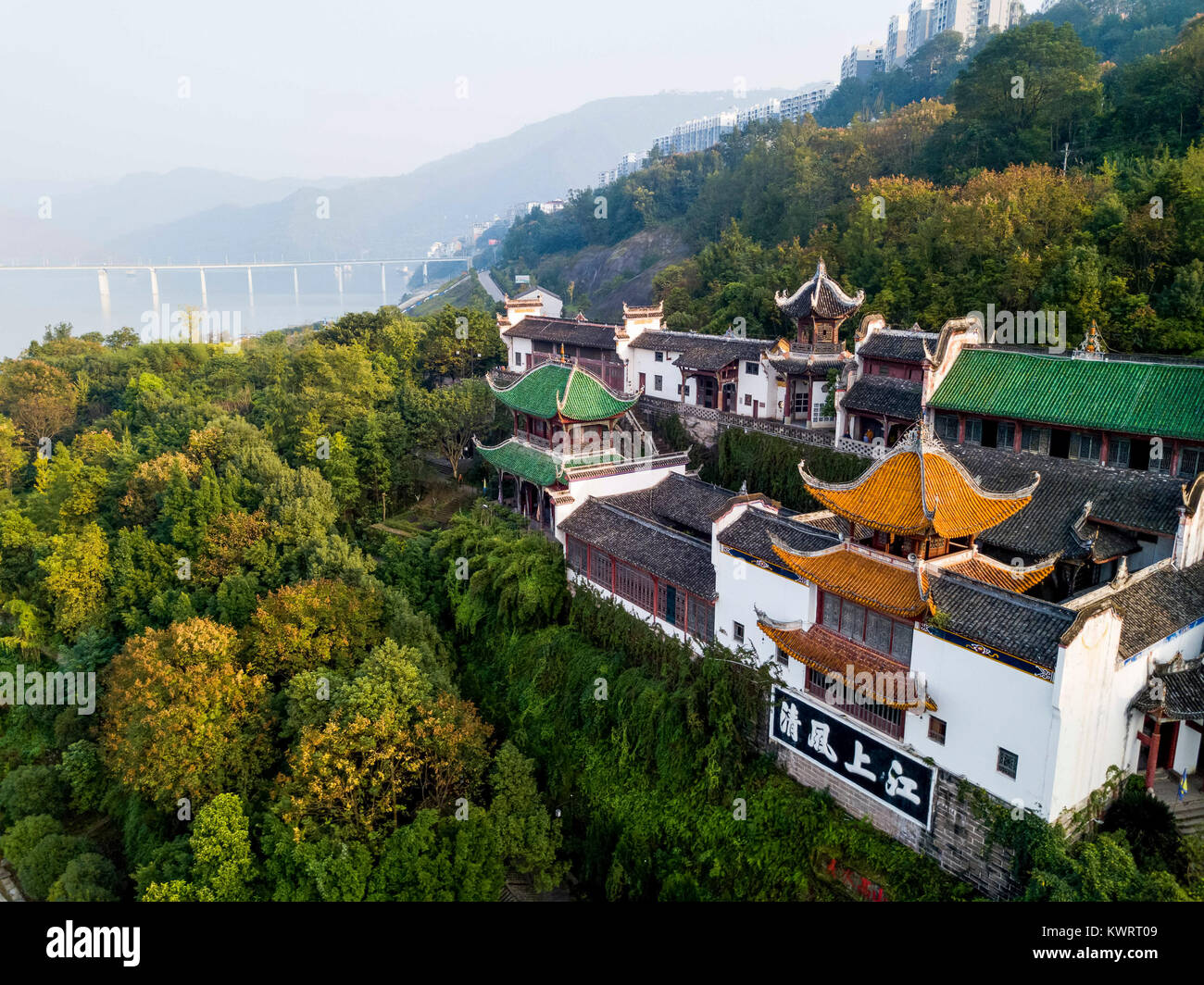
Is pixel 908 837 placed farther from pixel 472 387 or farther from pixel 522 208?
pixel 522 208

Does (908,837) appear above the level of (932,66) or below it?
below

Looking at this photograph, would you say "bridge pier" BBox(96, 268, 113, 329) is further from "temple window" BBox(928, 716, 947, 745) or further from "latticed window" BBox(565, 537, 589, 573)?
"temple window" BBox(928, 716, 947, 745)

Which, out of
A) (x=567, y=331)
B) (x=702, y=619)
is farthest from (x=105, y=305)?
(x=702, y=619)

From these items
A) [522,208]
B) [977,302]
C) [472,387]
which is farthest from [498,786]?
[522,208]

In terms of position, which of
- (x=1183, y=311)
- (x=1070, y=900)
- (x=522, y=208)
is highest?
(x=522, y=208)

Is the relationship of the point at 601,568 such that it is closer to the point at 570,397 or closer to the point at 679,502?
the point at 679,502

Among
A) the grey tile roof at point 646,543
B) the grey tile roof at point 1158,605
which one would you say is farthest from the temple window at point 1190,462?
the grey tile roof at point 646,543

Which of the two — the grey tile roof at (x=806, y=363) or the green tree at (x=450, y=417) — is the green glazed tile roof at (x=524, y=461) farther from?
the grey tile roof at (x=806, y=363)

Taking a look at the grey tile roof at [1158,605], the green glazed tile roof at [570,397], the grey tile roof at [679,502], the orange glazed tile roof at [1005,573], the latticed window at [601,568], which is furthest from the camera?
the green glazed tile roof at [570,397]
